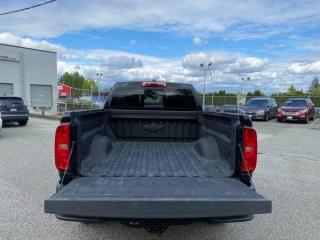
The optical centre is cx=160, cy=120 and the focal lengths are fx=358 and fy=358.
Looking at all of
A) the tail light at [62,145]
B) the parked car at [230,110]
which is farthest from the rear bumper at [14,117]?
the tail light at [62,145]

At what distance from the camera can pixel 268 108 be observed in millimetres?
24047

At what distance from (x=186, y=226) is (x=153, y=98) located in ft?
8.60

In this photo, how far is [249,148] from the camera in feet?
12.6

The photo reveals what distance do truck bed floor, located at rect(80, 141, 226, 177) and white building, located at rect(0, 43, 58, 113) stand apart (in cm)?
2892

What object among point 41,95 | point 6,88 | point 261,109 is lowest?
point 261,109

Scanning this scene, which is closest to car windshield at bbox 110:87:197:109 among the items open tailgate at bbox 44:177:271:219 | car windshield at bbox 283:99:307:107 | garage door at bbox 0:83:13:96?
open tailgate at bbox 44:177:271:219

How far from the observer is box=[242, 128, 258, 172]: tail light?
12.5ft

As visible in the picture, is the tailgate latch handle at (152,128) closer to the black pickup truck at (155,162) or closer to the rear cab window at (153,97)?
the black pickup truck at (155,162)

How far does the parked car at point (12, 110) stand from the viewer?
56.6 ft

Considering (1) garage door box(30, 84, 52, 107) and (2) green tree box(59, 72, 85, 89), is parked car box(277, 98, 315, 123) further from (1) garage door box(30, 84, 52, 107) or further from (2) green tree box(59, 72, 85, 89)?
(2) green tree box(59, 72, 85, 89)

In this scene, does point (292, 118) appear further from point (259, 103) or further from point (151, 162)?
point (151, 162)

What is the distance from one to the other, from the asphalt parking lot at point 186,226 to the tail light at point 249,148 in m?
0.97

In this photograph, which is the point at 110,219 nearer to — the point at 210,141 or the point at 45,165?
the point at 210,141

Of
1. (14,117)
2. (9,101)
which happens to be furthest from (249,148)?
(9,101)
